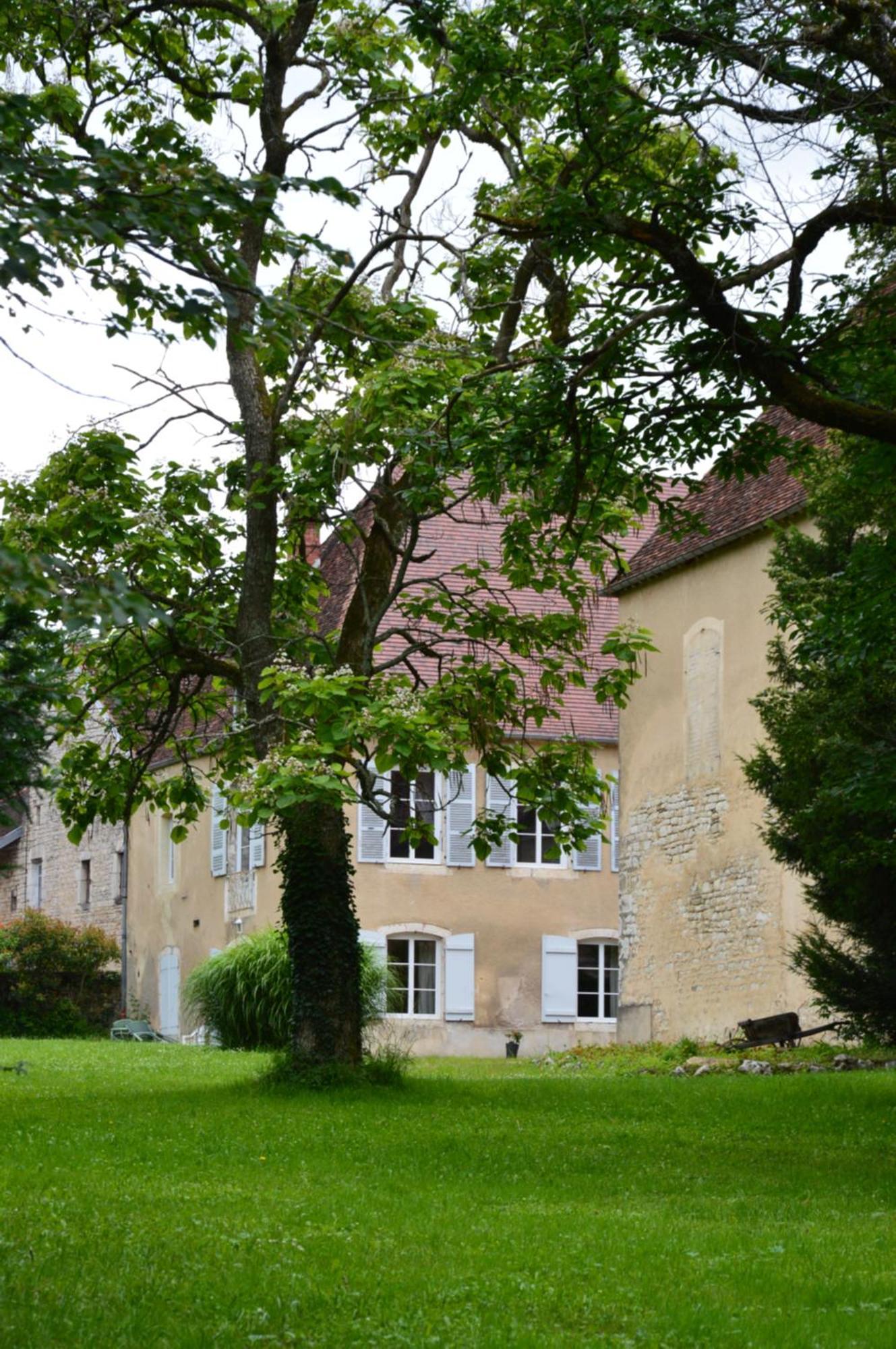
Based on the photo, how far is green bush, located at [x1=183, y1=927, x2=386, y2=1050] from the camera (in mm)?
21703

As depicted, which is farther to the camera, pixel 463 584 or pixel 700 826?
pixel 463 584

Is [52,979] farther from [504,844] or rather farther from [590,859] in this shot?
[590,859]

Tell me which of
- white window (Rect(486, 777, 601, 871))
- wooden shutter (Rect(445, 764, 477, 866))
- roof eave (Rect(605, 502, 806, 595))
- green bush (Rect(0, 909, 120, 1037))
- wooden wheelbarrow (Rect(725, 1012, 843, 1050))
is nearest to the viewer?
wooden wheelbarrow (Rect(725, 1012, 843, 1050))

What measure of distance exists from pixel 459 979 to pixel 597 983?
279cm

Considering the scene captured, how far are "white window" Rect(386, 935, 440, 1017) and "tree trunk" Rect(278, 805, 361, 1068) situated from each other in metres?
14.4

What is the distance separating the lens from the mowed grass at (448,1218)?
600 cm

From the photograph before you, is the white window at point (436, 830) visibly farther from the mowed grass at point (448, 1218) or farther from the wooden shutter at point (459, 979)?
the mowed grass at point (448, 1218)

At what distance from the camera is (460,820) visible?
30625 mm

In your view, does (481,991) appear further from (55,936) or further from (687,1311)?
(687,1311)

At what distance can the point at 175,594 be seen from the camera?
15.6 m

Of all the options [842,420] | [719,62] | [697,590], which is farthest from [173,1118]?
[697,590]

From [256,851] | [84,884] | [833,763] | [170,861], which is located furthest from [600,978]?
[833,763]

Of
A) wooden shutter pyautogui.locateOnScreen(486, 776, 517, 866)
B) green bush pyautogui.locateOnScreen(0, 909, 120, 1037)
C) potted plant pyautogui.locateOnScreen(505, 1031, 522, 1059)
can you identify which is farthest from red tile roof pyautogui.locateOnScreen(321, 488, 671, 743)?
green bush pyautogui.locateOnScreen(0, 909, 120, 1037)

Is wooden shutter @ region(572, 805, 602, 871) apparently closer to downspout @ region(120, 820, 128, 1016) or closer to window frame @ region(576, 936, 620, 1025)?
window frame @ region(576, 936, 620, 1025)
